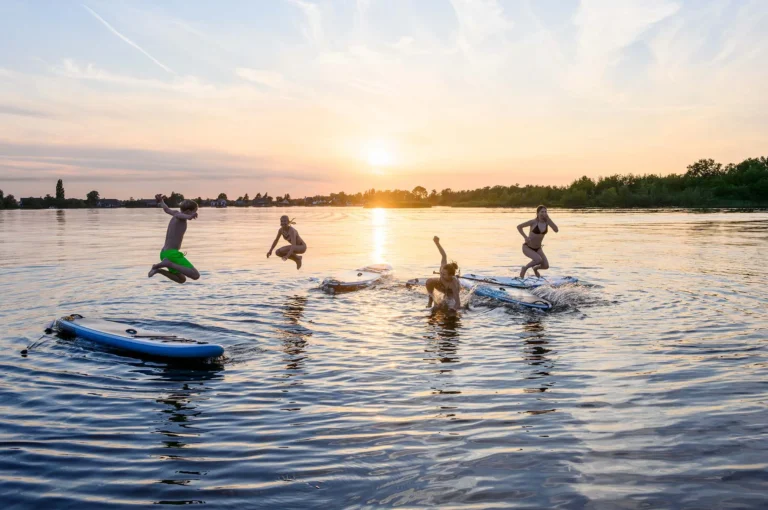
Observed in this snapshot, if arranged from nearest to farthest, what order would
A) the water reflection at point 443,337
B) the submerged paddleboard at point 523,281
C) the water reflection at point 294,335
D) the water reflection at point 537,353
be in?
the water reflection at point 537,353 → the water reflection at point 294,335 → the water reflection at point 443,337 → the submerged paddleboard at point 523,281

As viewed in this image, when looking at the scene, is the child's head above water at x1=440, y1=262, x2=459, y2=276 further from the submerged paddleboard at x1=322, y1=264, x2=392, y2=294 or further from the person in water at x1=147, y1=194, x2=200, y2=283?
the person in water at x1=147, y1=194, x2=200, y2=283

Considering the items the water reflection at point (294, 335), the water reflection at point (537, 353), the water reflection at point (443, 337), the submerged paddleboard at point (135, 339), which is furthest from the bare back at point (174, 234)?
the water reflection at point (537, 353)

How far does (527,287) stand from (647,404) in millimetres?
10518

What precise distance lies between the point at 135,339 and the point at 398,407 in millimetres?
5766

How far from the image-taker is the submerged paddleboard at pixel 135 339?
33.6ft

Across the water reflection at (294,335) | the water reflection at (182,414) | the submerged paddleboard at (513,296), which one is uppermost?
the submerged paddleboard at (513,296)

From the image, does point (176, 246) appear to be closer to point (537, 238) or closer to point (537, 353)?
point (537, 353)

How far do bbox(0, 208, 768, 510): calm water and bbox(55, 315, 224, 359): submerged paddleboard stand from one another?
0.26 meters

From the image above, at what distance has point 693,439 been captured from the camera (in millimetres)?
6699

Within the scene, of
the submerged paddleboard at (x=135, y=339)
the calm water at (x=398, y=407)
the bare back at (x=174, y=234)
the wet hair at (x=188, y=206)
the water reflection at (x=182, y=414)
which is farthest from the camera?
the bare back at (x=174, y=234)

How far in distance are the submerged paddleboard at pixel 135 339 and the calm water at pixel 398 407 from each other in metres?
0.26

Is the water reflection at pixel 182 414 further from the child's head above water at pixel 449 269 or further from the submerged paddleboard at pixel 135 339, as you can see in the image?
the child's head above water at pixel 449 269

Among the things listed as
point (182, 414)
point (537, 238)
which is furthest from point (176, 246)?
point (537, 238)

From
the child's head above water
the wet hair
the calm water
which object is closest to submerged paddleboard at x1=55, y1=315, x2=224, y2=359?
the calm water
